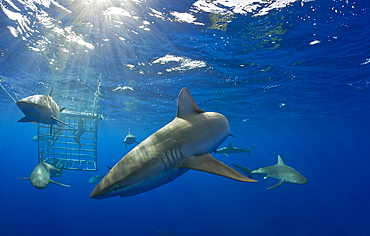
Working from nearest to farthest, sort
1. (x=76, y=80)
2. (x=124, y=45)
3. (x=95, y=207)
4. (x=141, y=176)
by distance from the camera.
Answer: (x=141, y=176)
(x=124, y=45)
(x=76, y=80)
(x=95, y=207)

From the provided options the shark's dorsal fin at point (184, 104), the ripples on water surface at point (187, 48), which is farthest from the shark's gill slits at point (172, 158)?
the ripples on water surface at point (187, 48)

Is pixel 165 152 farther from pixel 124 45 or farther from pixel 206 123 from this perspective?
pixel 124 45

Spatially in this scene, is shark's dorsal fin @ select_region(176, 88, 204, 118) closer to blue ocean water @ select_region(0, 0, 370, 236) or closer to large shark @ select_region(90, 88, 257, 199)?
large shark @ select_region(90, 88, 257, 199)

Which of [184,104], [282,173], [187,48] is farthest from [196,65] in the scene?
[184,104]

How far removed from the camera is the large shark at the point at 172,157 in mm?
1964

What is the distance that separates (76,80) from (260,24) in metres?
15.4

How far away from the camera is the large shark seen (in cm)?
196

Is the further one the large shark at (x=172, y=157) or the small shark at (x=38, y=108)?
the small shark at (x=38, y=108)

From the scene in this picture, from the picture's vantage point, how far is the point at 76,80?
17.6 metres

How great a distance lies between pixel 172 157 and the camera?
7.49ft

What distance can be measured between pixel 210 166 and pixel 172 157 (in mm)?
451

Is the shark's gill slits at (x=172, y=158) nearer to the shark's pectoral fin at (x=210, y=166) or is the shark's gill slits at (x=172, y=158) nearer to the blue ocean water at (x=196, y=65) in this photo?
the shark's pectoral fin at (x=210, y=166)

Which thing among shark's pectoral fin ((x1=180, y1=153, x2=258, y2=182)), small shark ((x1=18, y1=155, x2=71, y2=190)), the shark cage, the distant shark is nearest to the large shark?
shark's pectoral fin ((x1=180, y1=153, x2=258, y2=182))

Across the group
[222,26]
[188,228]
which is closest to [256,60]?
[222,26]
